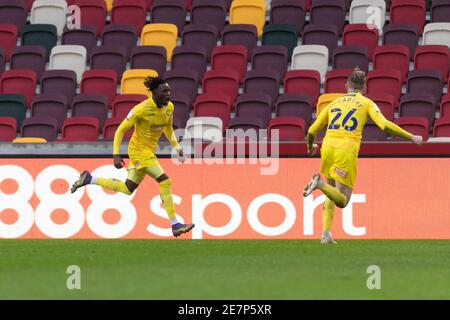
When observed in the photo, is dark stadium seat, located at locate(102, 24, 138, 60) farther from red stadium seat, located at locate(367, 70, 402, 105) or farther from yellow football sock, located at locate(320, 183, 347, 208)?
yellow football sock, located at locate(320, 183, 347, 208)

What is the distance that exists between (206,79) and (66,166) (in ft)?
17.0

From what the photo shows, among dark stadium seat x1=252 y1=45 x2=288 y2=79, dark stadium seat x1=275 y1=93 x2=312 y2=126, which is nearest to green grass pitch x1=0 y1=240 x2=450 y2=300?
dark stadium seat x1=275 y1=93 x2=312 y2=126

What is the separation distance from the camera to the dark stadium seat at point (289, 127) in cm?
2164

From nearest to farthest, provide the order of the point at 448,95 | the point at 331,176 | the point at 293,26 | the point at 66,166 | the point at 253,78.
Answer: the point at 331,176
the point at 66,166
the point at 448,95
the point at 253,78
the point at 293,26

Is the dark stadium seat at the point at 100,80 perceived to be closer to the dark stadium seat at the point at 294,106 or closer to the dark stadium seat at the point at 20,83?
the dark stadium seat at the point at 20,83

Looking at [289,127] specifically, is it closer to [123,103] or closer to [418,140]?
[123,103]

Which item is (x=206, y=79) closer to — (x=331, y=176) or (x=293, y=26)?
(x=293, y=26)

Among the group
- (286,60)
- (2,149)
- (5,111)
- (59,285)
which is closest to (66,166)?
(2,149)

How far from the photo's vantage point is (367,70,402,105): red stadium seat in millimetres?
22906

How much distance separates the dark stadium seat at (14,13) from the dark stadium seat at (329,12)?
19.2 ft

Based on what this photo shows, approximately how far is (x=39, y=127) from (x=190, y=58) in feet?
10.9

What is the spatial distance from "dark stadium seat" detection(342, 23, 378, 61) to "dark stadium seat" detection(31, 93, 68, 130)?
5310mm

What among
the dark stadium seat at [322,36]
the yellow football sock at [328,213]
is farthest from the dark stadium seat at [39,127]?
the yellow football sock at [328,213]

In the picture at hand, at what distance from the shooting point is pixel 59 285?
37.3 feet
